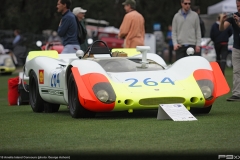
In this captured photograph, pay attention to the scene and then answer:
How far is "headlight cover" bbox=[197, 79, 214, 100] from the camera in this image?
33.3ft

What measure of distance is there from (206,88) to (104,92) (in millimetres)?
1340

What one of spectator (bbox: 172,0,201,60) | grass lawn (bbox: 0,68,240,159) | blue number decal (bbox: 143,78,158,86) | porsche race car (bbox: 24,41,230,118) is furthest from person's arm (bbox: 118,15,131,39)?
blue number decal (bbox: 143,78,158,86)

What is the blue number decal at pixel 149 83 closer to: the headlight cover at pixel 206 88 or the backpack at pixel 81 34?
the headlight cover at pixel 206 88

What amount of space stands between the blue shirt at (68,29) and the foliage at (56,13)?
101 feet

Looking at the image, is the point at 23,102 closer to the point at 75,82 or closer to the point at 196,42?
the point at 196,42

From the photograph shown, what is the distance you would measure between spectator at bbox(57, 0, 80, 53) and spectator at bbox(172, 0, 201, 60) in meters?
1.85

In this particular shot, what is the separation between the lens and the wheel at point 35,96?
12.2m

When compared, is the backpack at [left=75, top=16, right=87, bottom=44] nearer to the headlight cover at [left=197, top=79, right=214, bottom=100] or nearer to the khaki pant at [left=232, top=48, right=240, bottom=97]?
the khaki pant at [left=232, top=48, right=240, bottom=97]

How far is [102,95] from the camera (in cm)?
982

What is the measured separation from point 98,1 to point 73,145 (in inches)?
1922

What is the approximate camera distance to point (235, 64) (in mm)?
13438

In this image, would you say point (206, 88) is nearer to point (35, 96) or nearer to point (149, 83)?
point (149, 83)

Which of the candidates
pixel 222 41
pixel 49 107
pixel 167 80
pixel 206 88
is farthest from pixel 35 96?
pixel 222 41

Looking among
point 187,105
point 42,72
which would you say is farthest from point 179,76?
point 42,72
